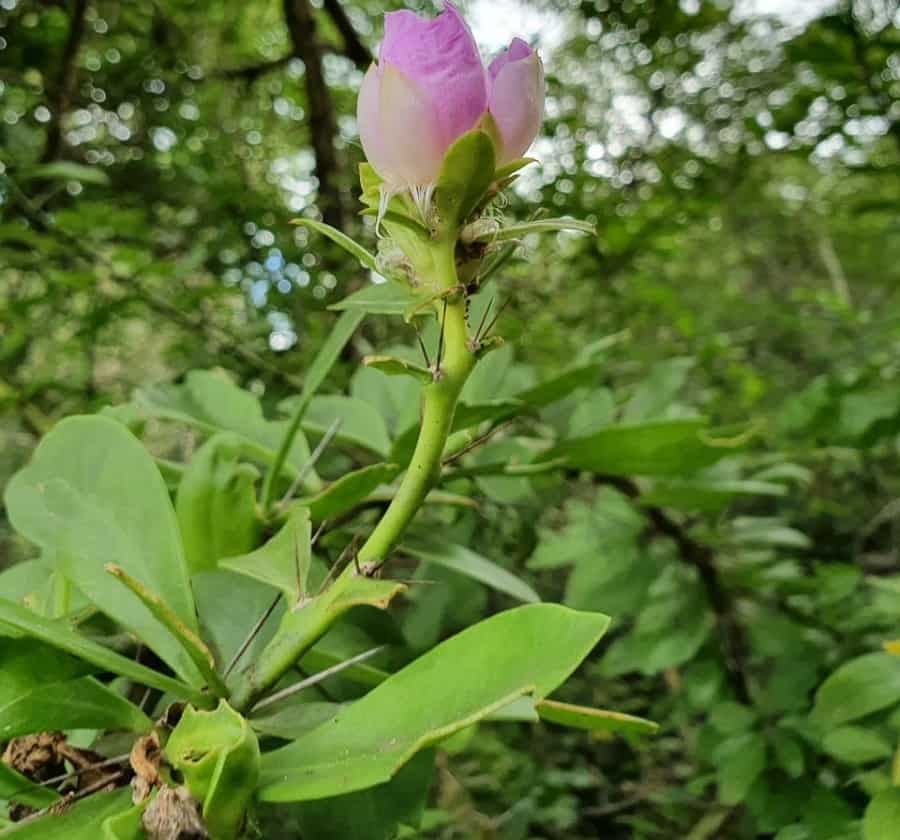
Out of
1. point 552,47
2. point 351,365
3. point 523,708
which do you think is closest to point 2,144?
point 351,365

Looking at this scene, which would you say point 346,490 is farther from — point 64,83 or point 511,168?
point 64,83

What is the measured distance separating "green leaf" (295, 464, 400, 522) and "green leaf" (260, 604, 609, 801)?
118mm

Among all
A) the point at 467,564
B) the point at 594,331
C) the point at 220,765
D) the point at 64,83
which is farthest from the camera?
the point at 594,331

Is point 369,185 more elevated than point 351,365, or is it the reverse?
point 369,185

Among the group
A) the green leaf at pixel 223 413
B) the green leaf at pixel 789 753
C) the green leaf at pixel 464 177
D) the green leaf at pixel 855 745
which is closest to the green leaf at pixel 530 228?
the green leaf at pixel 464 177

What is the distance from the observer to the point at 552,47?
1.44m

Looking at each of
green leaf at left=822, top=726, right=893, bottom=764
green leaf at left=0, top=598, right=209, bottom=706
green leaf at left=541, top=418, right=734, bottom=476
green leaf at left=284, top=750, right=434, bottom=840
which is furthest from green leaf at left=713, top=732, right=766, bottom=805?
green leaf at left=0, top=598, right=209, bottom=706

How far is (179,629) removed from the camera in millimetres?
278

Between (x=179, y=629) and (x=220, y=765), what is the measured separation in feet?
0.18

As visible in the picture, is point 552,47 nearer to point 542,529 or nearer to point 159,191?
point 159,191

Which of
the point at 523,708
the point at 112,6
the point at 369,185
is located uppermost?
the point at 112,6

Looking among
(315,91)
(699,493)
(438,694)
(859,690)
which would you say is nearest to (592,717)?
(438,694)

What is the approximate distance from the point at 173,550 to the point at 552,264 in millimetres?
989

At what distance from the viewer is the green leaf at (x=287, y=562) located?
0.29m
